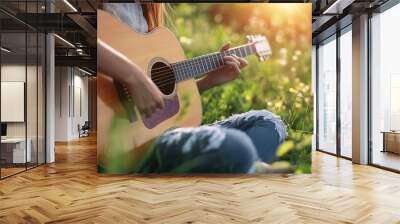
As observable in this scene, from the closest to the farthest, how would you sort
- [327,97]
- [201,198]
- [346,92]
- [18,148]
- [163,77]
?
[201,198] < [163,77] < [18,148] < [346,92] < [327,97]

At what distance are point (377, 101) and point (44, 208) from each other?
251 inches

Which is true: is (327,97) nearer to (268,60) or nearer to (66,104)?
(268,60)

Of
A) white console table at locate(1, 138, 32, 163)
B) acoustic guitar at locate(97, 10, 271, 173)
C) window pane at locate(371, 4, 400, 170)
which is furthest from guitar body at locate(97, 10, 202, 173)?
window pane at locate(371, 4, 400, 170)

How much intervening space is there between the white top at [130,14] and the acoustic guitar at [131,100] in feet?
0.27

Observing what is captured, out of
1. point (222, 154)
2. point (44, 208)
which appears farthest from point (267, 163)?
point (44, 208)

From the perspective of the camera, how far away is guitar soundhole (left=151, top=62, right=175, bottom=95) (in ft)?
21.0

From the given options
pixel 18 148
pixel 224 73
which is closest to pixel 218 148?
pixel 224 73

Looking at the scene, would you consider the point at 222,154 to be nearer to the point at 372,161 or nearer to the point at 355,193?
the point at 355,193

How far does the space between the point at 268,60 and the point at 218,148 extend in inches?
65.5

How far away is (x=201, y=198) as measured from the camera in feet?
15.8

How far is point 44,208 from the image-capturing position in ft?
14.1

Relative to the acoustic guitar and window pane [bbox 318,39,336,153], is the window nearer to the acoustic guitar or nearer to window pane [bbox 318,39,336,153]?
window pane [bbox 318,39,336,153]

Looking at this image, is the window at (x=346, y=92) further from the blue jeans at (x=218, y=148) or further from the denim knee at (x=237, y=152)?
the denim knee at (x=237, y=152)

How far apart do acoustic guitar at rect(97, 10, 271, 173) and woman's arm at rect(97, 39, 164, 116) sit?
0.08 meters
